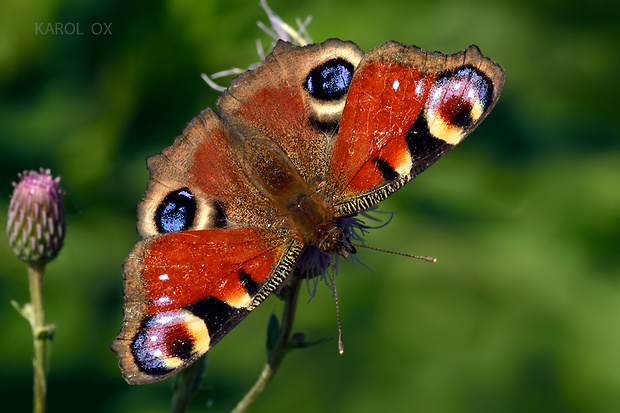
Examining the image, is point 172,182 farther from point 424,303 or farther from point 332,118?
point 424,303

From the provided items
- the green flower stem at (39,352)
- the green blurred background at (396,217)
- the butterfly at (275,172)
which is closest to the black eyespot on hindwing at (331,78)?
the butterfly at (275,172)

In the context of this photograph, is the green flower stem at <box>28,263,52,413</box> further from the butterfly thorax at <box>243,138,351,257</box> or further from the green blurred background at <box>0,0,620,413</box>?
the green blurred background at <box>0,0,620,413</box>

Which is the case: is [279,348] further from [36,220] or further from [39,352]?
[36,220]

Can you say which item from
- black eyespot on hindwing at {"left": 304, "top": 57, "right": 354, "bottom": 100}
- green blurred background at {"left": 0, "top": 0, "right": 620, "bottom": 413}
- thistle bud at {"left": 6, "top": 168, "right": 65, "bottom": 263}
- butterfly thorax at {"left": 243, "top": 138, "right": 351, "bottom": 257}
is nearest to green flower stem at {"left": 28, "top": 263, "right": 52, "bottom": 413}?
thistle bud at {"left": 6, "top": 168, "right": 65, "bottom": 263}

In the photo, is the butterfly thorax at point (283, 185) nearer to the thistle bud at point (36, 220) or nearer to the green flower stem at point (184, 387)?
the green flower stem at point (184, 387)

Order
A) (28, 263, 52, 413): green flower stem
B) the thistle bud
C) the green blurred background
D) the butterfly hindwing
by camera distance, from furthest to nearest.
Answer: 1. the green blurred background
2. the thistle bud
3. (28, 263, 52, 413): green flower stem
4. the butterfly hindwing

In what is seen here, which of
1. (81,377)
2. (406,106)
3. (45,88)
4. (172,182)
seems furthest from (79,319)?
(406,106)

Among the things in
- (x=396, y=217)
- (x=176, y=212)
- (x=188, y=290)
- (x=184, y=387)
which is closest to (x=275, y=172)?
(x=176, y=212)
